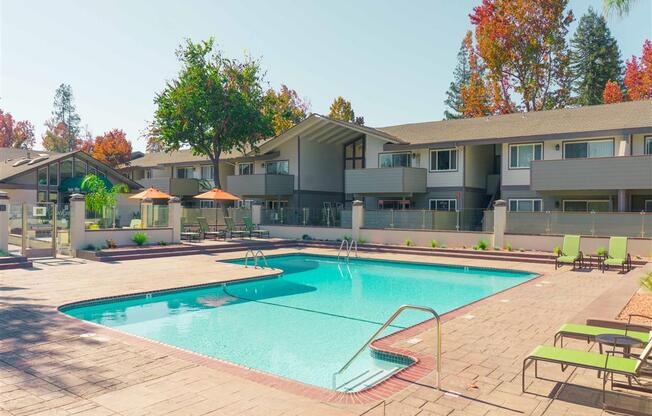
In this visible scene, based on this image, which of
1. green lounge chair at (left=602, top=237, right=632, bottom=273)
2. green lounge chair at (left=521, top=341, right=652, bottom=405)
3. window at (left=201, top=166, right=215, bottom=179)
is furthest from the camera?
window at (left=201, top=166, right=215, bottom=179)

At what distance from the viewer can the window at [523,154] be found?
28.3m

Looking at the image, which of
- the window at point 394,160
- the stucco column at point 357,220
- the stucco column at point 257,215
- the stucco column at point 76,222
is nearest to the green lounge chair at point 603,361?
the stucco column at point 76,222

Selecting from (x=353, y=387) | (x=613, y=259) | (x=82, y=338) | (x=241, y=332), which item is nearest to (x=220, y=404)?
(x=353, y=387)

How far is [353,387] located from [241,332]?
4132mm

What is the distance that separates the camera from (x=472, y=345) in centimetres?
818

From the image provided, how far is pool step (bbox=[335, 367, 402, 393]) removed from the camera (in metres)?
7.41

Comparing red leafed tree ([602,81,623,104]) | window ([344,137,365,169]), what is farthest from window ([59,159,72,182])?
red leafed tree ([602,81,623,104])

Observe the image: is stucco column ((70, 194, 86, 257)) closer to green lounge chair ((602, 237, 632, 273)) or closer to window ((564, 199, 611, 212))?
green lounge chair ((602, 237, 632, 273))

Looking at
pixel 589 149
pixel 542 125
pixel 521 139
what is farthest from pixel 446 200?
pixel 589 149

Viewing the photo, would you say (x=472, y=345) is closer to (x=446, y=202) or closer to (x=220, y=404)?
(x=220, y=404)

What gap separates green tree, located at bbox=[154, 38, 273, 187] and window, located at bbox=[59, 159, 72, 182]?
21.4ft

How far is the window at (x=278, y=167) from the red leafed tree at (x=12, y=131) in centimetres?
6018

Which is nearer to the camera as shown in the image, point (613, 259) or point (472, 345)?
point (472, 345)

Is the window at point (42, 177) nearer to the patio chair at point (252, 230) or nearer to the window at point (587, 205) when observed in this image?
the patio chair at point (252, 230)
